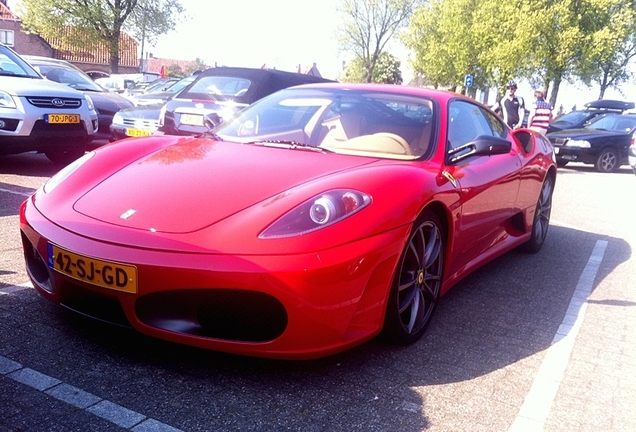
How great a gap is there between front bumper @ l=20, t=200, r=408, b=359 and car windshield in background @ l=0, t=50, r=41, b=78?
6178 millimetres

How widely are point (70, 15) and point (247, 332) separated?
3672 centimetres

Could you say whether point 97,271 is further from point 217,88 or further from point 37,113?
point 217,88

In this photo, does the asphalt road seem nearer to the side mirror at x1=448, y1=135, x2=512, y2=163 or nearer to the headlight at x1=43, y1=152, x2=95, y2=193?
the headlight at x1=43, y1=152, x2=95, y2=193

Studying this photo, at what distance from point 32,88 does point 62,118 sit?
0.45m

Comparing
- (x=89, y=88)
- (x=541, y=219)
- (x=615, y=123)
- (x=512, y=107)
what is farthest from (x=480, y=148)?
(x=615, y=123)

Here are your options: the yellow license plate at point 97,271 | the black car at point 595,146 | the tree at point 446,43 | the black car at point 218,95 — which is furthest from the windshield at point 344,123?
the tree at point 446,43

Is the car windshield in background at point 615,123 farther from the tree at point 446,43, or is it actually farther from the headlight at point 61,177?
the tree at point 446,43

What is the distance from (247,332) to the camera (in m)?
2.54

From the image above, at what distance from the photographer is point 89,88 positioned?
11.2 meters

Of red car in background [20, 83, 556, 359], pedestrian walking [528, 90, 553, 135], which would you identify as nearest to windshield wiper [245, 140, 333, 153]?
red car in background [20, 83, 556, 359]

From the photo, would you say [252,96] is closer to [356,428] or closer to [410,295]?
[410,295]

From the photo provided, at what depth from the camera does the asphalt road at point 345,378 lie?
234cm

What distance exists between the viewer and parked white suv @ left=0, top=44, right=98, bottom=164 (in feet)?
23.7

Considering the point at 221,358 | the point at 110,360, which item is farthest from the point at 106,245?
the point at 221,358
